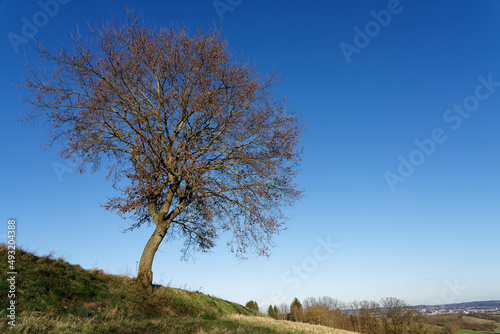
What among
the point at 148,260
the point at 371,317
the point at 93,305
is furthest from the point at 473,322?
the point at 93,305

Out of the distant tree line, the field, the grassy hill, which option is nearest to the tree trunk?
the grassy hill

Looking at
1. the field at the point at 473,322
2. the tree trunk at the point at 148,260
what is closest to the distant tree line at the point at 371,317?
Answer: the field at the point at 473,322

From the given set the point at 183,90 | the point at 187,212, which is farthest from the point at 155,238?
the point at 183,90

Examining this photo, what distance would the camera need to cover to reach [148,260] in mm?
12406

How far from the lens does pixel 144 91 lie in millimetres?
13602

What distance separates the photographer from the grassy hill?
260 inches

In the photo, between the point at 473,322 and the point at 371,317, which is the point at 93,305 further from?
the point at 473,322

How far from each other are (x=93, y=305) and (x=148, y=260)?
340 centimetres

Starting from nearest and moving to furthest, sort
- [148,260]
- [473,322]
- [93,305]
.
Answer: [93,305], [148,260], [473,322]

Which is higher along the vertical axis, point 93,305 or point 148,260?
point 148,260

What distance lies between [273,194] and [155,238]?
5.50 m

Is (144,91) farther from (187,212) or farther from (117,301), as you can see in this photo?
(117,301)

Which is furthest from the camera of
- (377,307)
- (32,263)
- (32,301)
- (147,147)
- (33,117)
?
(377,307)

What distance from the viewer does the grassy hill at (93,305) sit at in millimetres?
6614
